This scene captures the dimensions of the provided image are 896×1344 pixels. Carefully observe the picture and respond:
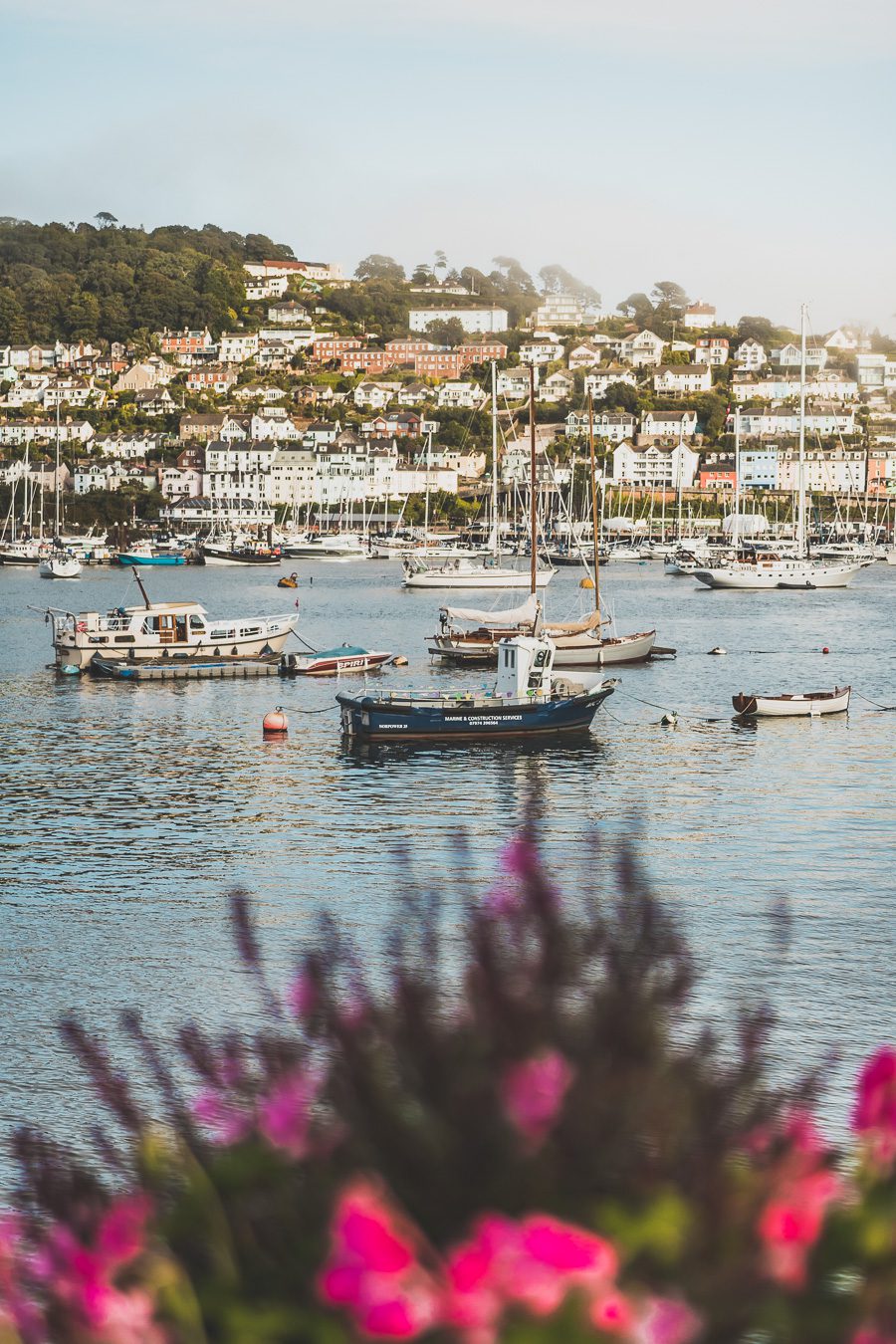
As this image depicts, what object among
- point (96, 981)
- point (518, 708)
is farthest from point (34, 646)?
point (96, 981)

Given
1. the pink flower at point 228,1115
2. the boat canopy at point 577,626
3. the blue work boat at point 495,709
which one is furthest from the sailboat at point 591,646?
the pink flower at point 228,1115

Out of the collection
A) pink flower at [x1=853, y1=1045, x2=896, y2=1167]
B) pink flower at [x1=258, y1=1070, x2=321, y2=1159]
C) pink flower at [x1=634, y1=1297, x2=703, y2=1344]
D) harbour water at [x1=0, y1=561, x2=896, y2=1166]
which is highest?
pink flower at [x1=853, y1=1045, x2=896, y2=1167]

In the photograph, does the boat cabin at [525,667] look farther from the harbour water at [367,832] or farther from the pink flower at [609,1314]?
the pink flower at [609,1314]

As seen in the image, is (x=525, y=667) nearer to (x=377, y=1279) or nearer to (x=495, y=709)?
(x=495, y=709)

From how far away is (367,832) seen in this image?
1053 inches

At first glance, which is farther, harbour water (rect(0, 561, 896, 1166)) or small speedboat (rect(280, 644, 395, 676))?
small speedboat (rect(280, 644, 395, 676))

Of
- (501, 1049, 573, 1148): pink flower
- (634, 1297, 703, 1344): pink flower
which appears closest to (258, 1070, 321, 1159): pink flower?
(501, 1049, 573, 1148): pink flower

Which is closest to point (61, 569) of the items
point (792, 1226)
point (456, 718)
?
point (456, 718)

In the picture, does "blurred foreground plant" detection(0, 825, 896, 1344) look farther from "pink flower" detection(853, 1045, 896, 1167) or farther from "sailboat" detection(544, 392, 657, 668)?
"sailboat" detection(544, 392, 657, 668)

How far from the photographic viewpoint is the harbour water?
16641 millimetres

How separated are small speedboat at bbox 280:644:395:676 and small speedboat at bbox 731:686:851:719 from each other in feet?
50.2

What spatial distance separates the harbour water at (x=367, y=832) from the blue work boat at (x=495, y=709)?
2.14 ft

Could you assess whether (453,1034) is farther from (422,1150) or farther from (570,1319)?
(570,1319)

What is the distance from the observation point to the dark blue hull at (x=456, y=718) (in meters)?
36.5
